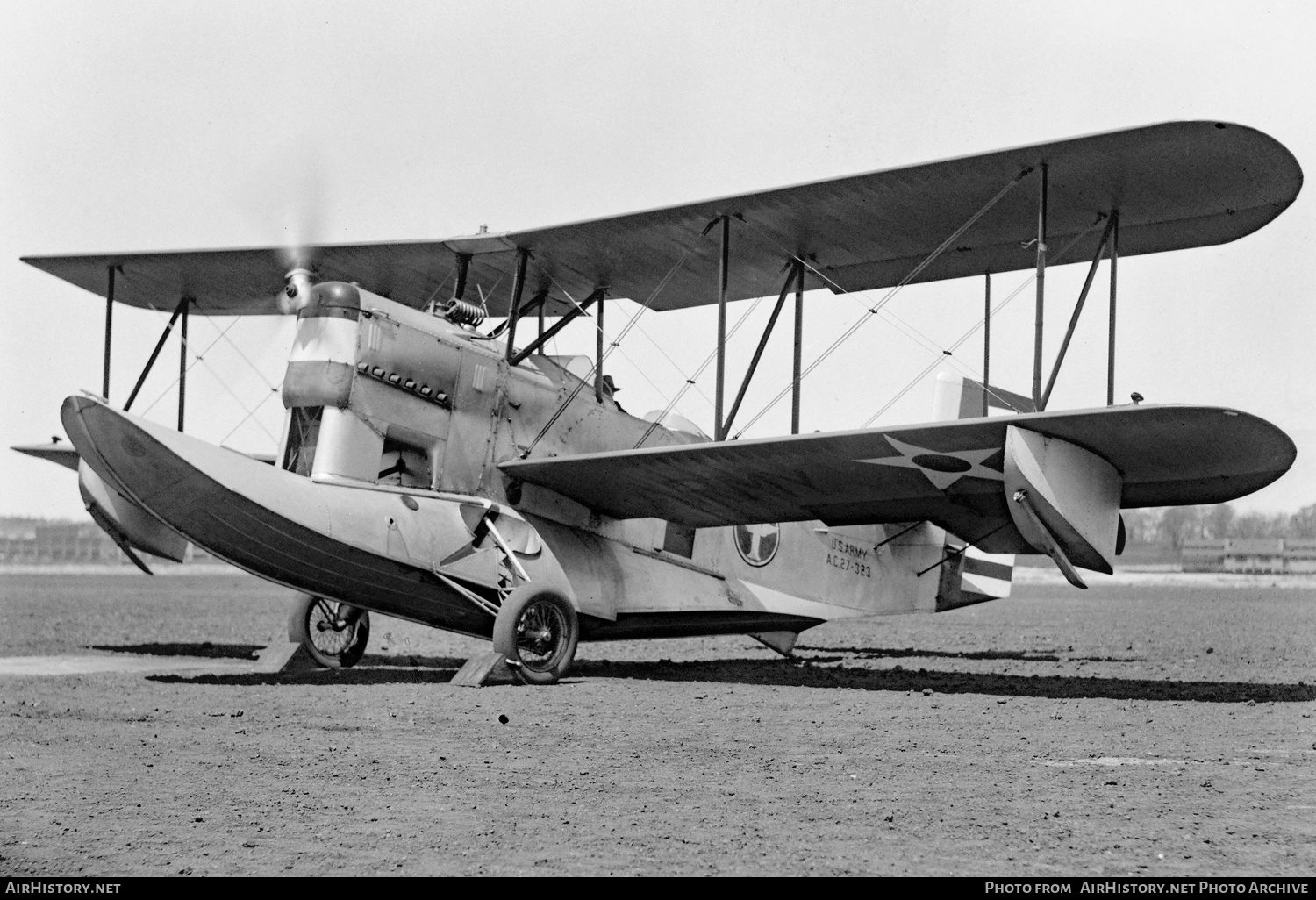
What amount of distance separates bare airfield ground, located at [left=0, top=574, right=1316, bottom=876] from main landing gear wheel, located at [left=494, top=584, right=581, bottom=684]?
355mm

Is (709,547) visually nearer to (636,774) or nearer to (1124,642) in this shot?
(636,774)

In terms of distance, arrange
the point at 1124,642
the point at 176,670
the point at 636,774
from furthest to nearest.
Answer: the point at 1124,642
the point at 176,670
the point at 636,774

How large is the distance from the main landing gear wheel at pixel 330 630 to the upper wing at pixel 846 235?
11.9 feet

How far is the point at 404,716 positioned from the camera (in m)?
9.84

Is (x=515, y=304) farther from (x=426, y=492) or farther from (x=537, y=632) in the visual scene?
(x=537, y=632)

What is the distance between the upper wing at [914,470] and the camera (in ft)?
34.3

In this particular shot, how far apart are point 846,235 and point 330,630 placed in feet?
21.6

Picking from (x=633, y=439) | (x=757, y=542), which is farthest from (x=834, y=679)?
(x=633, y=439)

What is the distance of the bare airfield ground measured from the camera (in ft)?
17.0

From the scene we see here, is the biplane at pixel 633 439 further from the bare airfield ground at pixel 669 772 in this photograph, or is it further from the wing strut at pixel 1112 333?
the bare airfield ground at pixel 669 772

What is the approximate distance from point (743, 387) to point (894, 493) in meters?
1.73
